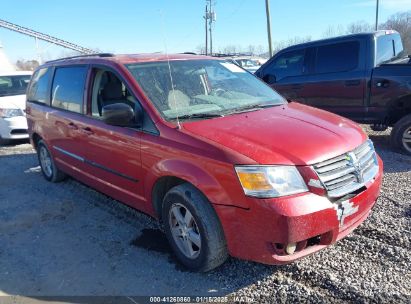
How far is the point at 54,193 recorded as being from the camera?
5348 mm

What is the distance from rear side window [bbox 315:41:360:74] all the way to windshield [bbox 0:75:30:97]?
705cm

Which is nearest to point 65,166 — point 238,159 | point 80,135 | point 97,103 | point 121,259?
point 80,135

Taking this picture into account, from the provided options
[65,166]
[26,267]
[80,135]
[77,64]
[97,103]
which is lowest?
[26,267]

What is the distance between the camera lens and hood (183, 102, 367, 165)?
2707 millimetres

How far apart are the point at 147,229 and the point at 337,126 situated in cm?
216

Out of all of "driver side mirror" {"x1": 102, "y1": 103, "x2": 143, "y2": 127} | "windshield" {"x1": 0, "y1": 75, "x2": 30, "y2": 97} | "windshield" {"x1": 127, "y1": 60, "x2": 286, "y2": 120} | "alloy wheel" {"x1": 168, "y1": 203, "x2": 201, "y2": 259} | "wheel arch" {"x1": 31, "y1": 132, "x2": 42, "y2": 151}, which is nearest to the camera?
"alloy wheel" {"x1": 168, "y1": 203, "x2": 201, "y2": 259}

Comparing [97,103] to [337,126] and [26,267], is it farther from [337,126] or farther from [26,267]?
[337,126]

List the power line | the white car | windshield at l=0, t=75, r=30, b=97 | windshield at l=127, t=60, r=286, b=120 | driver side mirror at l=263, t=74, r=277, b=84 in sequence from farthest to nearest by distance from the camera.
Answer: the power line, windshield at l=0, t=75, r=30, b=97, the white car, driver side mirror at l=263, t=74, r=277, b=84, windshield at l=127, t=60, r=286, b=120

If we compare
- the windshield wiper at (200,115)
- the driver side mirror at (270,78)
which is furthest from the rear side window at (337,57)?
the windshield wiper at (200,115)

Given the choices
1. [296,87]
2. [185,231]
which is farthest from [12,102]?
[185,231]

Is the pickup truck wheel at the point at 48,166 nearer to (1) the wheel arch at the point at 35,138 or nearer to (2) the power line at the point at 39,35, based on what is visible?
(1) the wheel arch at the point at 35,138

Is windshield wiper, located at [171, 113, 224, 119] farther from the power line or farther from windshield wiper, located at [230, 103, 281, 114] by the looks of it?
the power line

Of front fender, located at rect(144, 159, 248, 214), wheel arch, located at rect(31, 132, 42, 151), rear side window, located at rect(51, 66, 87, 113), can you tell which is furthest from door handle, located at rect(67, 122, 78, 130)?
front fender, located at rect(144, 159, 248, 214)

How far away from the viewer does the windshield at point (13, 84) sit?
9.35 meters
